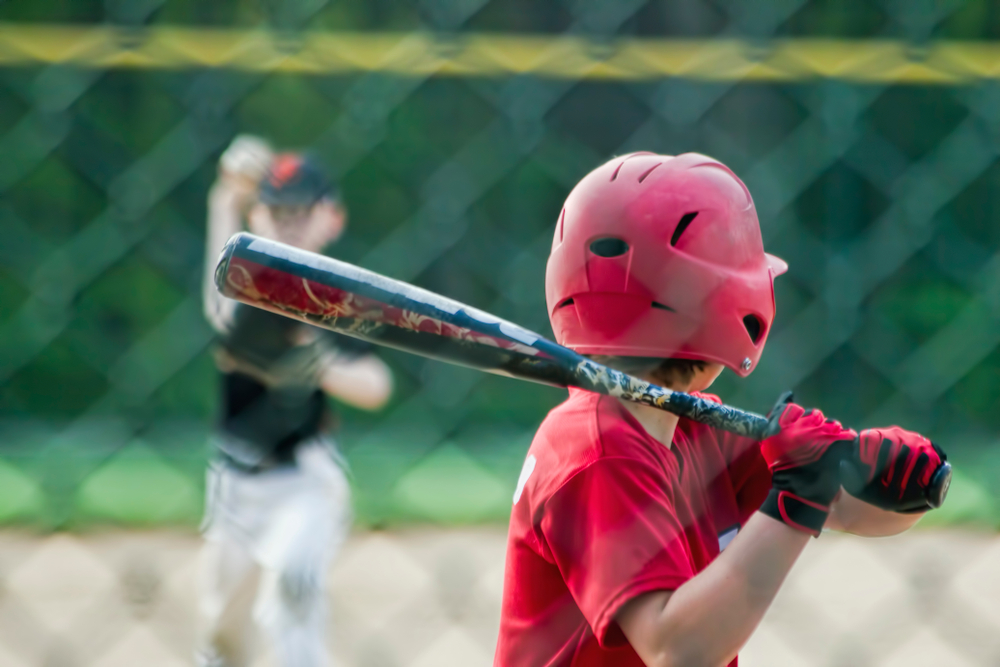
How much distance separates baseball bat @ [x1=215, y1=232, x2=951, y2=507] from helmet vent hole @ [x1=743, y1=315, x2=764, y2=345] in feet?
0.46

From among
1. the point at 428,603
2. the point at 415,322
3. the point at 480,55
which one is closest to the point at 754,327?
the point at 415,322

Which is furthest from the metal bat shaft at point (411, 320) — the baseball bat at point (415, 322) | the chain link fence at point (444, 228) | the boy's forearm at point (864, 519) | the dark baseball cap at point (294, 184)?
the chain link fence at point (444, 228)

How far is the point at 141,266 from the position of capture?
3568 mm

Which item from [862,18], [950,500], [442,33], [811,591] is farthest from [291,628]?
[862,18]

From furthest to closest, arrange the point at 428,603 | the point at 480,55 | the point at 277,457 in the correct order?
1. the point at 428,603
2. the point at 277,457
3. the point at 480,55

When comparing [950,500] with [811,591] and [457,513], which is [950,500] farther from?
[457,513]

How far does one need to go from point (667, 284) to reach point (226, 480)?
1.61m

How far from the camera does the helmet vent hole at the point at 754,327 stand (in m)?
0.97

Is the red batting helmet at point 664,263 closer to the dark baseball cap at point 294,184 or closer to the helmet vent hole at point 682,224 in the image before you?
the helmet vent hole at point 682,224

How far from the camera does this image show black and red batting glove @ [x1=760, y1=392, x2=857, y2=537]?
82 cm

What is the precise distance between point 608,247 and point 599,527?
283mm

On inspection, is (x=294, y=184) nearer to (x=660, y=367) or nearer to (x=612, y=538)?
(x=660, y=367)

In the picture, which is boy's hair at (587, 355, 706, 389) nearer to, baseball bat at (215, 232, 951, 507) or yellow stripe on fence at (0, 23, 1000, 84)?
baseball bat at (215, 232, 951, 507)

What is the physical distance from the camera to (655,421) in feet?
3.07
